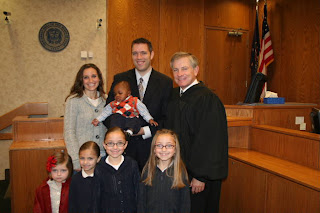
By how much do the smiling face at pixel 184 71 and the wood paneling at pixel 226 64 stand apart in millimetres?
4159

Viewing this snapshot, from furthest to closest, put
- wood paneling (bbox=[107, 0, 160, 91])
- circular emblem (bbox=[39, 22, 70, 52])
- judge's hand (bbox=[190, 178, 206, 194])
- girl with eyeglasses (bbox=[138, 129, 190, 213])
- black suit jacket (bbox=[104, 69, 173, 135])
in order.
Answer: wood paneling (bbox=[107, 0, 160, 91]) → circular emblem (bbox=[39, 22, 70, 52]) → black suit jacket (bbox=[104, 69, 173, 135]) → judge's hand (bbox=[190, 178, 206, 194]) → girl with eyeglasses (bbox=[138, 129, 190, 213])

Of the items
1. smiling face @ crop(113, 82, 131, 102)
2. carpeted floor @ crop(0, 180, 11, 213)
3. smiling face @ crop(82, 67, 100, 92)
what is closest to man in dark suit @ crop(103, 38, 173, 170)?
smiling face @ crop(113, 82, 131, 102)

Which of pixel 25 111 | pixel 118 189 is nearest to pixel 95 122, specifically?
pixel 118 189

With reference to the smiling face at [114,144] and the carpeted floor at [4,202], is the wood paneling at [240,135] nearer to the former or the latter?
the smiling face at [114,144]

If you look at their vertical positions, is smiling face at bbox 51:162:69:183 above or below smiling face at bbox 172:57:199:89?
below

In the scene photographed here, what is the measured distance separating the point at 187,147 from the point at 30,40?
417cm

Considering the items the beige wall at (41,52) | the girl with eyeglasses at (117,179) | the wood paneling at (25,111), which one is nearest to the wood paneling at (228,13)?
the beige wall at (41,52)

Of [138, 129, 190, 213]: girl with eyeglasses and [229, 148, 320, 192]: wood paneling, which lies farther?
[229, 148, 320, 192]: wood paneling

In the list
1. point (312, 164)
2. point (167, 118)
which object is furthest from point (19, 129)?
point (312, 164)

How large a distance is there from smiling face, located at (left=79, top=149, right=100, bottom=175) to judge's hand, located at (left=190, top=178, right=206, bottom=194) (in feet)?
2.41

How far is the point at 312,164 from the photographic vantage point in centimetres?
240

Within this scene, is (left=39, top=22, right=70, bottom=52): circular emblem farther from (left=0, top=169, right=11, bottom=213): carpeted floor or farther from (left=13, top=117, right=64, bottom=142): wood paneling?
(left=0, top=169, right=11, bottom=213): carpeted floor

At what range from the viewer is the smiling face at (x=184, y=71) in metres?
1.88

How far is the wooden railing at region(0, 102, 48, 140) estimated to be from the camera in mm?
4621
